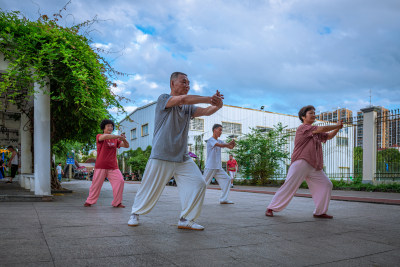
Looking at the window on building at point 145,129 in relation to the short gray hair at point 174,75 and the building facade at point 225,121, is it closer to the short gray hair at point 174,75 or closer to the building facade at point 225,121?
the building facade at point 225,121

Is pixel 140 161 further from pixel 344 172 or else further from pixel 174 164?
pixel 174 164

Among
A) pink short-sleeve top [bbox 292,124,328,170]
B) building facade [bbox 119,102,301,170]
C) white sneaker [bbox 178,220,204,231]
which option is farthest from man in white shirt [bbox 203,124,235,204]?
building facade [bbox 119,102,301,170]

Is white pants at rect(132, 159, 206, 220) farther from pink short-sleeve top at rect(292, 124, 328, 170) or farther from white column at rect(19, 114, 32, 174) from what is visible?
white column at rect(19, 114, 32, 174)

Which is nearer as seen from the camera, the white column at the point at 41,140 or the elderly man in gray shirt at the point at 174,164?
the elderly man in gray shirt at the point at 174,164

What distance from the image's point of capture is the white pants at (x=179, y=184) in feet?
13.3

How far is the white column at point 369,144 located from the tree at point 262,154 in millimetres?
4864

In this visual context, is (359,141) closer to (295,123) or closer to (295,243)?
(295,243)

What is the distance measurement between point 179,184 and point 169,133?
684 millimetres

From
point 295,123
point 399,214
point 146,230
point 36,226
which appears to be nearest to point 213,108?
point 146,230

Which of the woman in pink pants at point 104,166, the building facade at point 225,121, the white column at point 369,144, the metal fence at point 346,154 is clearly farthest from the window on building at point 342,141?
the building facade at point 225,121

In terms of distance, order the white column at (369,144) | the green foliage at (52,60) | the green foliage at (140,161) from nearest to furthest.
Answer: the green foliage at (52,60)
the white column at (369,144)
the green foliage at (140,161)

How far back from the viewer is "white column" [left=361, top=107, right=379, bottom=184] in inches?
509

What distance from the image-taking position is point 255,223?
460cm

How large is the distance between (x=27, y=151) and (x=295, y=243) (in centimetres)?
1305
